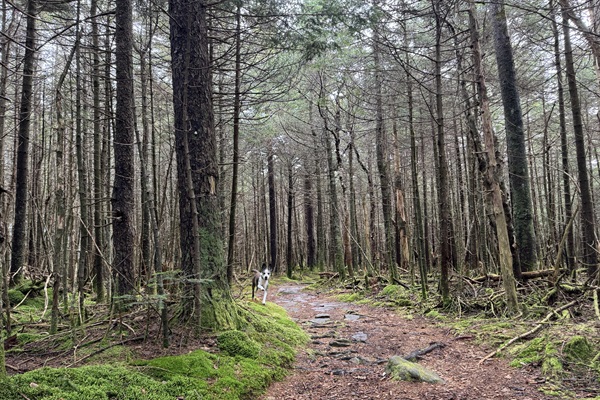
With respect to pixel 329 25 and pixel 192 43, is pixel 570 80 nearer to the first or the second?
pixel 329 25

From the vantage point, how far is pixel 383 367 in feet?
16.4

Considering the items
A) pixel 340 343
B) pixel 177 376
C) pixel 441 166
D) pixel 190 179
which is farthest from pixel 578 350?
pixel 190 179

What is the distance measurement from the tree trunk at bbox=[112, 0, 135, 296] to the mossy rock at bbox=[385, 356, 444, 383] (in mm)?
3967

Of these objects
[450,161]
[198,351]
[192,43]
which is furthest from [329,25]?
[450,161]

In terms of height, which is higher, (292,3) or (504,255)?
(292,3)

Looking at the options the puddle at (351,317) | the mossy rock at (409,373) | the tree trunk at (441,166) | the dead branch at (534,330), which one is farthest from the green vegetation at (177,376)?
the tree trunk at (441,166)

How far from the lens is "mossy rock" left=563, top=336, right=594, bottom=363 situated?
423 cm

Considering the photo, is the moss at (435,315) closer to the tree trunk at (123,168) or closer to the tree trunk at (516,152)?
the tree trunk at (516,152)

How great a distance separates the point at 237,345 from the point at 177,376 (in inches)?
43.8

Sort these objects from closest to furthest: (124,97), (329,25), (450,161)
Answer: (124,97), (329,25), (450,161)

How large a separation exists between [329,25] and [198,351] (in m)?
5.94

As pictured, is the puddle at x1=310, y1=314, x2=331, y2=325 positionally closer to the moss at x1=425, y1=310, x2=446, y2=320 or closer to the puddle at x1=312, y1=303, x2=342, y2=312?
the puddle at x1=312, y1=303, x2=342, y2=312

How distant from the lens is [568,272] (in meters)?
7.44

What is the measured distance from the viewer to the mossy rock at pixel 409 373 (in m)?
4.30
